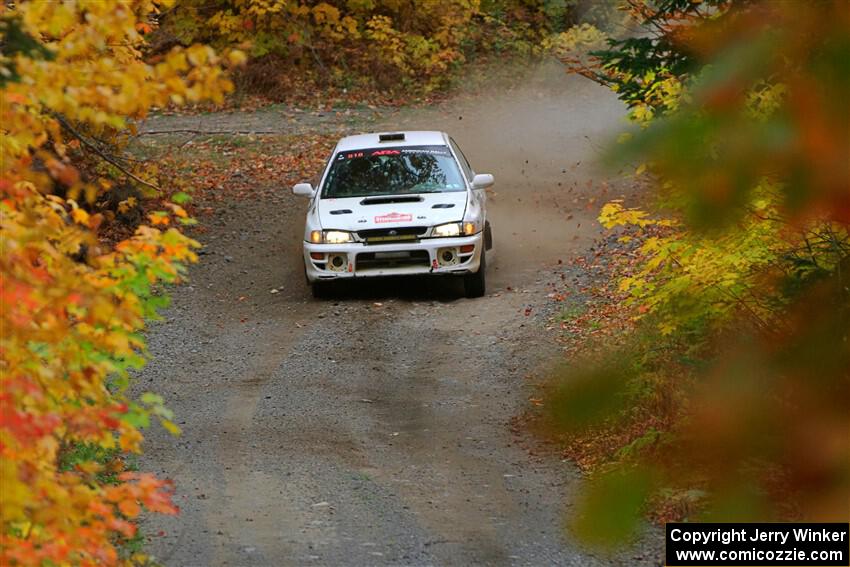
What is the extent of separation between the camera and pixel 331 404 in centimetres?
977

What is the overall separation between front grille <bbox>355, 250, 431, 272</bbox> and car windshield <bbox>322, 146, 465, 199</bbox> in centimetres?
85

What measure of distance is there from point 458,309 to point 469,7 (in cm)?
1870

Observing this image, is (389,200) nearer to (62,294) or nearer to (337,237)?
(337,237)

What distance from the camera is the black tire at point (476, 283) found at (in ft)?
43.0

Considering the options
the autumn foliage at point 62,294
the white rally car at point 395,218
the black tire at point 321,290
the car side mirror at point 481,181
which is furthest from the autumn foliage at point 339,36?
the autumn foliage at point 62,294

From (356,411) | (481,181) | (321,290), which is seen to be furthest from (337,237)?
(356,411)

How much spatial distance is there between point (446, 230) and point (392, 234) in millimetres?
577

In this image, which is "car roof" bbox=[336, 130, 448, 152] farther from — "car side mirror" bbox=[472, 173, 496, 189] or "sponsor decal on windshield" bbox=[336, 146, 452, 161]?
"car side mirror" bbox=[472, 173, 496, 189]

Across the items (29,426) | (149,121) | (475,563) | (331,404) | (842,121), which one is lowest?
(149,121)

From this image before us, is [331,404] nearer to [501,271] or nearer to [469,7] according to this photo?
[501,271]

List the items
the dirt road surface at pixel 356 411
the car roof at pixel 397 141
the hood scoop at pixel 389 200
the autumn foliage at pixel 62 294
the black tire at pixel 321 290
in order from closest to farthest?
the autumn foliage at pixel 62 294
the dirt road surface at pixel 356 411
the hood scoop at pixel 389 200
the black tire at pixel 321 290
the car roof at pixel 397 141

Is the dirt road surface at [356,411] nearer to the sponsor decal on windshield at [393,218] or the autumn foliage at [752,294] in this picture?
the autumn foliage at [752,294]

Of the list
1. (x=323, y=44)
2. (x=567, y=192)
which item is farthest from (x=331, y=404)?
(x=323, y=44)

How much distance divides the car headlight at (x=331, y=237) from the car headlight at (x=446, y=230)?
90cm
